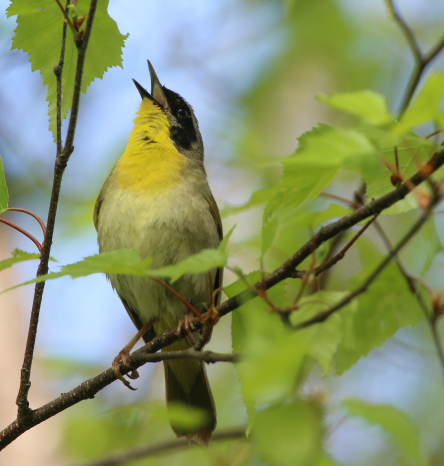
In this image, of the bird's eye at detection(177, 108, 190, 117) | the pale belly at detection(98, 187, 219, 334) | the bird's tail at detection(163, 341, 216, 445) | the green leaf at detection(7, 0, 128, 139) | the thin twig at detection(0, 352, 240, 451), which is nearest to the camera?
the green leaf at detection(7, 0, 128, 139)

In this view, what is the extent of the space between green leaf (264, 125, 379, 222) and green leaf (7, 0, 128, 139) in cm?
133

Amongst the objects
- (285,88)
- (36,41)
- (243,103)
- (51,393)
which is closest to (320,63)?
(285,88)

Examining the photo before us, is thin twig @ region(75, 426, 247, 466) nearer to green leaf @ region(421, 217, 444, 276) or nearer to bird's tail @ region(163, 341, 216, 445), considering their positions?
bird's tail @ region(163, 341, 216, 445)

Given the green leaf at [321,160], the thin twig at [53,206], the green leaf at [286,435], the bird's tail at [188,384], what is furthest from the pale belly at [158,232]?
the green leaf at [286,435]

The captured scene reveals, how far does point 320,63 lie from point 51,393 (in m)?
7.61

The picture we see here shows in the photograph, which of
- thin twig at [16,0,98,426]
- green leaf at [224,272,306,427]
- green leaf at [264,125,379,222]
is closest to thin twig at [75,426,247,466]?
thin twig at [16,0,98,426]

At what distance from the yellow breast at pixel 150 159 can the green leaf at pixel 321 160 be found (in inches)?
90.2

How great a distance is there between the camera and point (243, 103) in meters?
10.7

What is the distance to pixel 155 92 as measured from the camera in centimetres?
591

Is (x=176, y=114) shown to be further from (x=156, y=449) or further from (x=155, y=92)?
(x=156, y=449)

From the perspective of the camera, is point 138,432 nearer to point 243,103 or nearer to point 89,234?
point 89,234

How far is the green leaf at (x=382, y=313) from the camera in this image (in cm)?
288

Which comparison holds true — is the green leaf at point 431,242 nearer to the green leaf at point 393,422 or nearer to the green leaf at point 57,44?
the green leaf at point 393,422

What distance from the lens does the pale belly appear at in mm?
4559
